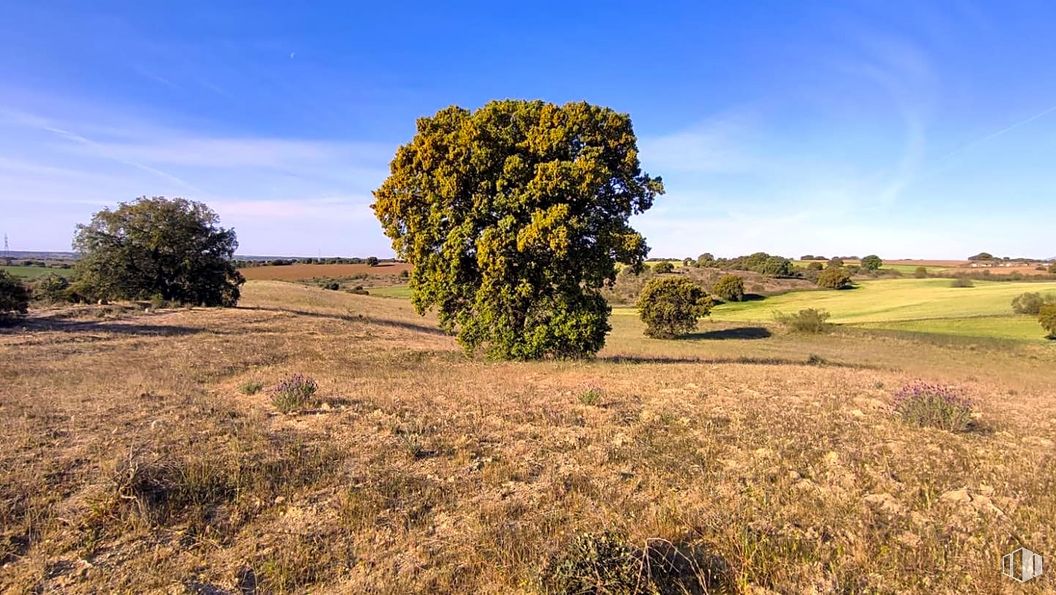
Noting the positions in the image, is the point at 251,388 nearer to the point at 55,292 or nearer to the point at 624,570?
the point at 624,570

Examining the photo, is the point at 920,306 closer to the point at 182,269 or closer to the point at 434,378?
the point at 434,378

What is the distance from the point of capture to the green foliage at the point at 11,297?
23.5m

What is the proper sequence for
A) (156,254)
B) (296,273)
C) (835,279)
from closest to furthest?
(156,254), (835,279), (296,273)

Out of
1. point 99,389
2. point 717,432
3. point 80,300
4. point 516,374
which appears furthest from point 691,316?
point 80,300

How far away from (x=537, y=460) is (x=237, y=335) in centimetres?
2117

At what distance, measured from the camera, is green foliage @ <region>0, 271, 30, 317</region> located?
926 inches

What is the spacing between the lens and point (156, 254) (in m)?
36.4

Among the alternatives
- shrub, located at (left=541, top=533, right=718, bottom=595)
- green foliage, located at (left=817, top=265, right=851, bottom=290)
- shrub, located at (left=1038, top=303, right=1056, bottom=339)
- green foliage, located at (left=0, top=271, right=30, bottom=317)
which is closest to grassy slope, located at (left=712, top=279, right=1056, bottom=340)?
shrub, located at (left=1038, top=303, right=1056, bottom=339)

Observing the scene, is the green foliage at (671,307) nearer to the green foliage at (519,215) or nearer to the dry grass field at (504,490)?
the green foliage at (519,215)

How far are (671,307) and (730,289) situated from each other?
31769 millimetres

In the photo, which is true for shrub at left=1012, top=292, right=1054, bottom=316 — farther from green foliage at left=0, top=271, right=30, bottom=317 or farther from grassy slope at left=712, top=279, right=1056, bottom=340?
green foliage at left=0, top=271, right=30, bottom=317

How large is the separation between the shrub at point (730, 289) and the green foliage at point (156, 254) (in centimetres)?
6336

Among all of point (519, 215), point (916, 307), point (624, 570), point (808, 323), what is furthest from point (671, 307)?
point (624, 570)

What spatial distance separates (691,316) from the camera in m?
47.0
